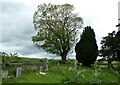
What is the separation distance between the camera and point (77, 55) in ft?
146

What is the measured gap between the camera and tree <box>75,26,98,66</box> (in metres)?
43.3

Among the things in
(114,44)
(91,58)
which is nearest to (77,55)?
(91,58)

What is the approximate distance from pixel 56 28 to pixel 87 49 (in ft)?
37.9

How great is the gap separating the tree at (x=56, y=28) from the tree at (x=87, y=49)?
8253 mm

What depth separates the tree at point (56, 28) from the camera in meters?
53.3

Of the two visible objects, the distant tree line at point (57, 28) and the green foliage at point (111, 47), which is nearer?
the green foliage at point (111, 47)

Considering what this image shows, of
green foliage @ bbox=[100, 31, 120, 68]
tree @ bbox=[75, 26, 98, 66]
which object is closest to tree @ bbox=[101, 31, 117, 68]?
green foliage @ bbox=[100, 31, 120, 68]

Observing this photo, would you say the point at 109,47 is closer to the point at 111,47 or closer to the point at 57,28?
the point at 111,47

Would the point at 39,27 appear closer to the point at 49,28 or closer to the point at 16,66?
the point at 49,28

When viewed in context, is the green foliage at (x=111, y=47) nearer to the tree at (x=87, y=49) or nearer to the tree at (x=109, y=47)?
the tree at (x=109, y=47)

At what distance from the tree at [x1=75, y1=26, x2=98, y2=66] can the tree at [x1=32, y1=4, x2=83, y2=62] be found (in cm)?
825

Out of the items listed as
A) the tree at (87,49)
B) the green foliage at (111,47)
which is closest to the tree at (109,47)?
the green foliage at (111,47)

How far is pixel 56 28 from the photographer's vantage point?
53.6 meters

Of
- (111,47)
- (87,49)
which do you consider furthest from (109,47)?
(87,49)
